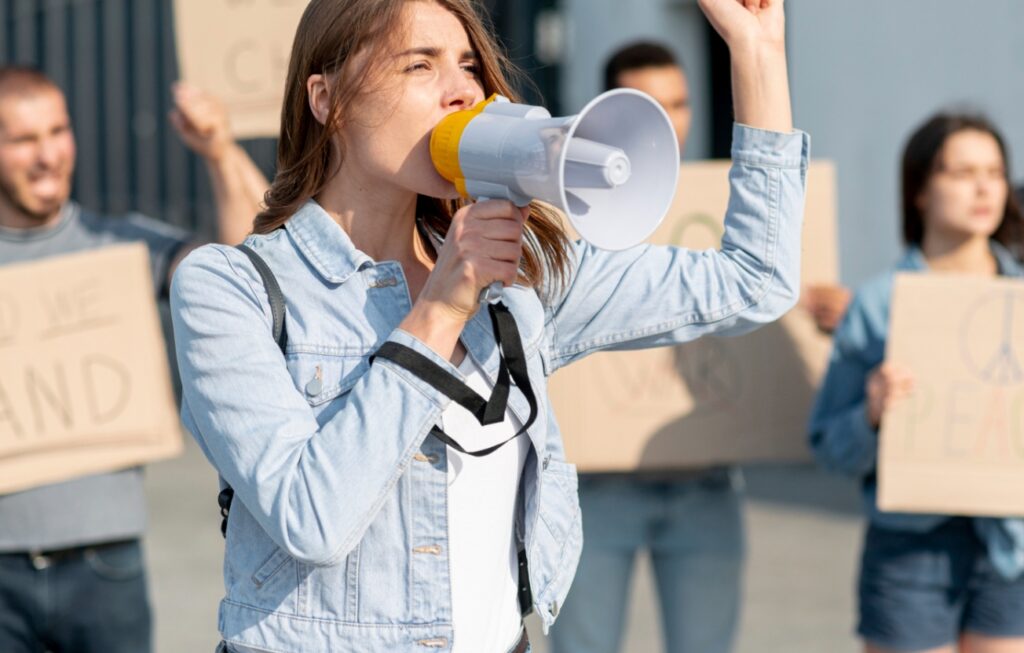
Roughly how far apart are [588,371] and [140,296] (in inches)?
43.1

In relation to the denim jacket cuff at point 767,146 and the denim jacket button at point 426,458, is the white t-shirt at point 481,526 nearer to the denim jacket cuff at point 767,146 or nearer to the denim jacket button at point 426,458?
the denim jacket button at point 426,458

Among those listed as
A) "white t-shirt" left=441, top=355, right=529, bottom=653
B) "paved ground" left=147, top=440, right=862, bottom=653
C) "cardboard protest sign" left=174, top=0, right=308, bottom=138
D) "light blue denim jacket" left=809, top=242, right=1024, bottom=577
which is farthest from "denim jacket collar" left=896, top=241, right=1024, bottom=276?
"white t-shirt" left=441, top=355, right=529, bottom=653

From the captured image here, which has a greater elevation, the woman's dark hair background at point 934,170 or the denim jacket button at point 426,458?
the woman's dark hair background at point 934,170

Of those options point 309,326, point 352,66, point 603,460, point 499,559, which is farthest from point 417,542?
point 603,460

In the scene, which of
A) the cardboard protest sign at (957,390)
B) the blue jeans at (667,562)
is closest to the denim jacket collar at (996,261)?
the cardboard protest sign at (957,390)

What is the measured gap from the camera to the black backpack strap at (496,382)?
1683 millimetres

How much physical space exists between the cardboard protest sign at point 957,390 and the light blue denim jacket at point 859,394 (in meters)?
0.09

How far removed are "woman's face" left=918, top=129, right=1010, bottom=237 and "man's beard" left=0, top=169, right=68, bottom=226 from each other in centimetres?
210

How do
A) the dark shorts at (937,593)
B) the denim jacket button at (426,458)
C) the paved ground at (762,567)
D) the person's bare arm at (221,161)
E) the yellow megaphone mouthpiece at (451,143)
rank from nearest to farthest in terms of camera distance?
the yellow megaphone mouthpiece at (451,143) < the denim jacket button at (426,458) < the dark shorts at (937,593) < the person's bare arm at (221,161) < the paved ground at (762,567)

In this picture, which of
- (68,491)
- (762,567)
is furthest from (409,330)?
(762,567)

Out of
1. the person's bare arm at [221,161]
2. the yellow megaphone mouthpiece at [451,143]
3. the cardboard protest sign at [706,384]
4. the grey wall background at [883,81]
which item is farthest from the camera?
the grey wall background at [883,81]

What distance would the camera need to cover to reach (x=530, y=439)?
6.29 feet

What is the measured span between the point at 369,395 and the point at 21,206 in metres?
2.04

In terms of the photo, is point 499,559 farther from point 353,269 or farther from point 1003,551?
point 1003,551
